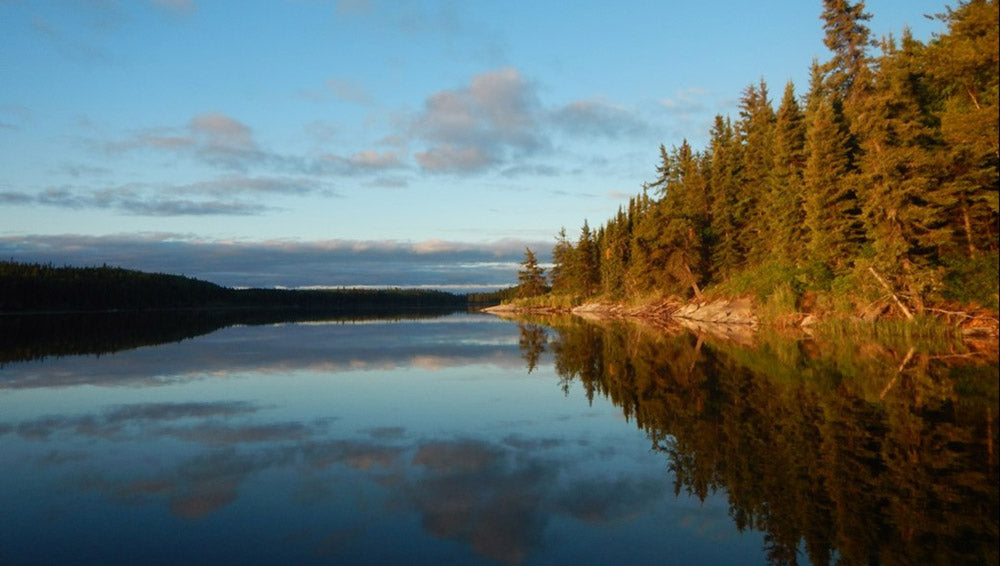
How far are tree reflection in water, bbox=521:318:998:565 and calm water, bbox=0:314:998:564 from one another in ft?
0.17

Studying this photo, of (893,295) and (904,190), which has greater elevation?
(904,190)

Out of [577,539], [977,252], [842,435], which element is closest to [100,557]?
[577,539]

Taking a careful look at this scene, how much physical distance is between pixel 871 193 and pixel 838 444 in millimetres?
29208

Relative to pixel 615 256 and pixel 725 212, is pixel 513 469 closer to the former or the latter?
pixel 725 212

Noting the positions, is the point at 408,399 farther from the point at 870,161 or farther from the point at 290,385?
the point at 870,161

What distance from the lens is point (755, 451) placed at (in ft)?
35.4

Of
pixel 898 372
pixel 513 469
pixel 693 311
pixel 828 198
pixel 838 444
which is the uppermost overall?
pixel 828 198

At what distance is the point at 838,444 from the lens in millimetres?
11062

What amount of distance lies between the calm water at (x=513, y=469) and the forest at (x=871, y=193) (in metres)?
13.7

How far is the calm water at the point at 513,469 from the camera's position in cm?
711

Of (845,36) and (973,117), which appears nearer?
(973,117)

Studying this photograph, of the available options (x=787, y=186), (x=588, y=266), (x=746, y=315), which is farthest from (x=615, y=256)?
(x=787, y=186)

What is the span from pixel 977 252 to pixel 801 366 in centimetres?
1722

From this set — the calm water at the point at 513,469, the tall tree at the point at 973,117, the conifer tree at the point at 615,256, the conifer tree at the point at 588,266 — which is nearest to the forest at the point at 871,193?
the tall tree at the point at 973,117
